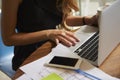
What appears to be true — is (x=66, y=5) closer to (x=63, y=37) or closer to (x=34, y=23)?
(x=34, y=23)

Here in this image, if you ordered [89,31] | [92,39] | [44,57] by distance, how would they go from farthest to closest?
1. [89,31]
2. [92,39]
3. [44,57]

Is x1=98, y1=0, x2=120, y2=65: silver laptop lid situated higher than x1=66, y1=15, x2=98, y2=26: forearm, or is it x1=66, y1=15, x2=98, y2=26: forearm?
x1=98, y1=0, x2=120, y2=65: silver laptop lid

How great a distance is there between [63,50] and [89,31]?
0.81ft

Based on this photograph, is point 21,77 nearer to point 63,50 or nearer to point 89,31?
point 63,50

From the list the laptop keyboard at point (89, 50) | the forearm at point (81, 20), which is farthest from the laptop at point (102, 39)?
the forearm at point (81, 20)

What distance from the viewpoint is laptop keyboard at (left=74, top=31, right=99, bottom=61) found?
36.0 inches

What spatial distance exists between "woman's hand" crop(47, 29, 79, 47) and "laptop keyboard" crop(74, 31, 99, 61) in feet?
0.16

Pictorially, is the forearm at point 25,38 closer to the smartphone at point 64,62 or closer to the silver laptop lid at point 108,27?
the smartphone at point 64,62

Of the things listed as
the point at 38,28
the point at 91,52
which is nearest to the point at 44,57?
the point at 91,52

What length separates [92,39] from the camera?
1050mm

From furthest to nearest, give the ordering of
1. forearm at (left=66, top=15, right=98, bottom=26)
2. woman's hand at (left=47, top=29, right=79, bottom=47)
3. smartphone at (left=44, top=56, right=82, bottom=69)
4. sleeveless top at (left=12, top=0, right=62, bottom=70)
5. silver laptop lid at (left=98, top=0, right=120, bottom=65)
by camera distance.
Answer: forearm at (left=66, top=15, right=98, bottom=26)
sleeveless top at (left=12, top=0, right=62, bottom=70)
woman's hand at (left=47, top=29, right=79, bottom=47)
smartphone at (left=44, top=56, right=82, bottom=69)
silver laptop lid at (left=98, top=0, right=120, bottom=65)

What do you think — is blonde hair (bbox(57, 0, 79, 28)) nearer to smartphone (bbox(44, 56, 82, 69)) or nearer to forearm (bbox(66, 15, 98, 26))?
forearm (bbox(66, 15, 98, 26))

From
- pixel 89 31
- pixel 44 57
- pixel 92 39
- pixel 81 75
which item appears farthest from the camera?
pixel 89 31

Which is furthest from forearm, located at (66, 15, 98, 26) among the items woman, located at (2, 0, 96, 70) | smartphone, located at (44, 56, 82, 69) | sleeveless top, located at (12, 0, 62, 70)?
smartphone, located at (44, 56, 82, 69)
